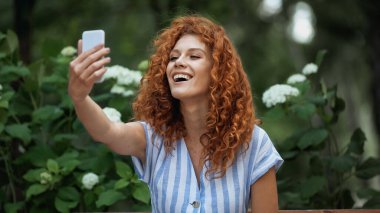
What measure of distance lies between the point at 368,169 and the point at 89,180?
147 cm

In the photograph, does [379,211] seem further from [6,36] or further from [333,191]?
[6,36]

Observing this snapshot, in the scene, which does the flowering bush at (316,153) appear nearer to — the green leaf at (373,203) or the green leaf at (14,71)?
the green leaf at (373,203)

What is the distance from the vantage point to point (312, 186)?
3564mm

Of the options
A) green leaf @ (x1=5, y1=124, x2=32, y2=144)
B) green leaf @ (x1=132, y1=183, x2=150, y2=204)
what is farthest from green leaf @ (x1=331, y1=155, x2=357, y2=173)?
green leaf @ (x1=5, y1=124, x2=32, y2=144)

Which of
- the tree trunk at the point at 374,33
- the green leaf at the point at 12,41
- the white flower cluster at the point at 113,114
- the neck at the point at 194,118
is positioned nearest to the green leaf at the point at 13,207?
the white flower cluster at the point at 113,114

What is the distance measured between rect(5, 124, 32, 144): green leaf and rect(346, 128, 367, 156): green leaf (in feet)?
5.44

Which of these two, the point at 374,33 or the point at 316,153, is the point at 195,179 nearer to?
the point at 316,153

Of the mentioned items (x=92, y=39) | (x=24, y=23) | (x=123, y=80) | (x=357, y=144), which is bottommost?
(x=357, y=144)

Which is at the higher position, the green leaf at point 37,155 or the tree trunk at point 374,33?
the tree trunk at point 374,33

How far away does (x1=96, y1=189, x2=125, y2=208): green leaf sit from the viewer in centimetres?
325

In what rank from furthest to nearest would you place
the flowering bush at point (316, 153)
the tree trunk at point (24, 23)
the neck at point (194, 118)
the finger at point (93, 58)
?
the tree trunk at point (24, 23), the flowering bush at point (316, 153), the neck at point (194, 118), the finger at point (93, 58)

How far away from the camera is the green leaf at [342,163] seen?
11.8 feet

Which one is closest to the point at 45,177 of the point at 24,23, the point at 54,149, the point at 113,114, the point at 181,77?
the point at 54,149

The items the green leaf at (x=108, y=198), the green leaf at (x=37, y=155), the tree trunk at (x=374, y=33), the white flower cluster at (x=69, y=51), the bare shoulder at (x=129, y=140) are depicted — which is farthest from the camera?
the tree trunk at (x=374, y=33)
